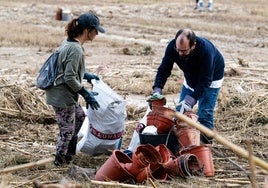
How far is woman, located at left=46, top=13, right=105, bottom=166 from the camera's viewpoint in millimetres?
5656

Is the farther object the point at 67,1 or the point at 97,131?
the point at 67,1

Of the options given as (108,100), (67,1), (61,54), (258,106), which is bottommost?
(67,1)

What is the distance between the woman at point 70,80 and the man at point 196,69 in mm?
763

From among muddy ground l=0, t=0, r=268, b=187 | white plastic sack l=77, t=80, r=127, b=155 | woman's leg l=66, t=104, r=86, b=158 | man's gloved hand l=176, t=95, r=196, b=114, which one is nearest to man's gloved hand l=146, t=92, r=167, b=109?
man's gloved hand l=176, t=95, r=196, b=114

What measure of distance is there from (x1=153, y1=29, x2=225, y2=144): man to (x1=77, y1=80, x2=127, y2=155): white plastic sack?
1.54 ft

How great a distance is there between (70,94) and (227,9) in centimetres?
2682

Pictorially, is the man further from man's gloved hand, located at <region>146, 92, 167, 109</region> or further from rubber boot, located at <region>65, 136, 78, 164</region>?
rubber boot, located at <region>65, 136, 78, 164</region>

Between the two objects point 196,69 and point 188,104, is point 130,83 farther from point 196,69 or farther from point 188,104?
point 188,104

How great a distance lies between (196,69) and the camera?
20.4 feet

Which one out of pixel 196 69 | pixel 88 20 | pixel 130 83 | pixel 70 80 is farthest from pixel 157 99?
pixel 130 83

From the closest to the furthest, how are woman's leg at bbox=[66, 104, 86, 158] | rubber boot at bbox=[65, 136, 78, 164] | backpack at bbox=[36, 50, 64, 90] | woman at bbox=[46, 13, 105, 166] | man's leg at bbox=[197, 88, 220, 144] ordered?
woman at bbox=[46, 13, 105, 166] < backpack at bbox=[36, 50, 64, 90] < woman's leg at bbox=[66, 104, 86, 158] < rubber boot at bbox=[65, 136, 78, 164] < man's leg at bbox=[197, 88, 220, 144]

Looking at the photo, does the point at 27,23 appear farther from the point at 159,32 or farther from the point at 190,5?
the point at 190,5

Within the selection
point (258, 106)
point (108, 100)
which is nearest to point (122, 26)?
point (258, 106)

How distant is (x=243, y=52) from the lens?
16.7 meters
